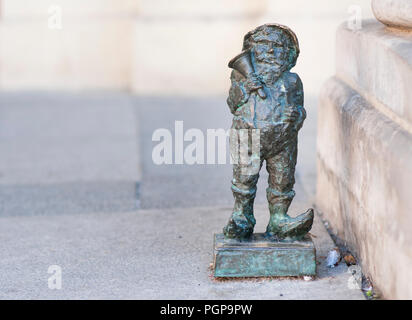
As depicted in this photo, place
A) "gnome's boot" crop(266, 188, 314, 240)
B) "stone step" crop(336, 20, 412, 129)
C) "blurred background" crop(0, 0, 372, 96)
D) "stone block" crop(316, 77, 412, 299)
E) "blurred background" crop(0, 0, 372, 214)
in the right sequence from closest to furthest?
"stone block" crop(316, 77, 412, 299) → "stone step" crop(336, 20, 412, 129) → "gnome's boot" crop(266, 188, 314, 240) → "blurred background" crop(0, 0, 372, 214) → "blurred background" crop(0, 0, 372, 96)

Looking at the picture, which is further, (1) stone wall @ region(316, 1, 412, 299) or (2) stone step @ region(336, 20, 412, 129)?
(2) stone step @ region(336, 20, 412, 129)

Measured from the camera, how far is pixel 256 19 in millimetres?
9617

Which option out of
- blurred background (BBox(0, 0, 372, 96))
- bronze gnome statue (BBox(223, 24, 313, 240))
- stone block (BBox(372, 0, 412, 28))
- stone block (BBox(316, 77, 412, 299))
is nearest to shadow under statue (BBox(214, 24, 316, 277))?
bronze gnome statue (BBox(223, 24, 313, 240))

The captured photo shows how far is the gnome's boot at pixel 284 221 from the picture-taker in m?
3.88

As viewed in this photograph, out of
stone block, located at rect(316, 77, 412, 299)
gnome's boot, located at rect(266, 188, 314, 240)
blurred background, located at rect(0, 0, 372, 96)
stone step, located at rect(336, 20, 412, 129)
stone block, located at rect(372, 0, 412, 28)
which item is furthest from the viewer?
blurred background, located at rect(0, 0, 372, 96)

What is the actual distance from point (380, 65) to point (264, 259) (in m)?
1.17

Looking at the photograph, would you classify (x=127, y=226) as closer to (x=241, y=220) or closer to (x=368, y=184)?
(x=241, y=220)

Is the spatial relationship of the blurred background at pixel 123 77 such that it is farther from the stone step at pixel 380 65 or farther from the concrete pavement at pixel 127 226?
the stone step at pixel 380 65

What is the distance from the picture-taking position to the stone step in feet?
11.5

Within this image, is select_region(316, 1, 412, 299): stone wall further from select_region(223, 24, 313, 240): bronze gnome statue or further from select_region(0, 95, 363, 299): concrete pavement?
select_region(223, 24, 313, 240): bronze gnome statue

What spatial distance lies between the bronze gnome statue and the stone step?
1.43 ft

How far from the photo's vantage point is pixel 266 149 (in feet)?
12.6

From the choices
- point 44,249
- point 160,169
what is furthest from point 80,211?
point 160,169
